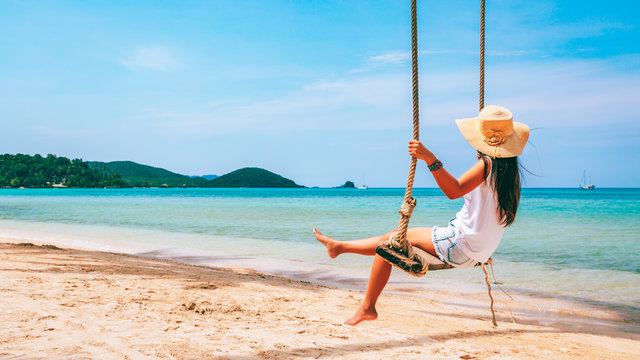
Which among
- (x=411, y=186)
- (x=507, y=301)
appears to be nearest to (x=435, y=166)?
(x=411, y=186)

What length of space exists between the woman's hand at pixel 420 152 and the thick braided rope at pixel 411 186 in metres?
0.12

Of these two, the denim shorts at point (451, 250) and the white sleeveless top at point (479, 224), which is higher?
the white sleeveless top at point (479, 224)

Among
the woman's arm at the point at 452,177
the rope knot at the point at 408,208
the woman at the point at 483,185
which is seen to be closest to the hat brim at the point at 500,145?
the woman at the point at 483,185

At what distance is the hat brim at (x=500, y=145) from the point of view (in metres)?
2.63

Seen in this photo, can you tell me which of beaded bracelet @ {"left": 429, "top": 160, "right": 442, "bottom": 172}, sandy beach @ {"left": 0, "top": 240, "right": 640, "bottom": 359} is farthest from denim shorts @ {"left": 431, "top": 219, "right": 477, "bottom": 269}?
sandy beach @ {"left": 0, "top": 240, "right": 640, "bottom": 359}

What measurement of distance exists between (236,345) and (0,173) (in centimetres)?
12488

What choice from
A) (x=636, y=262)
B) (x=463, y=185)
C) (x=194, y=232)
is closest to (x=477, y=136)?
(x=463, y=185)

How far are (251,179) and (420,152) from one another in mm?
145604

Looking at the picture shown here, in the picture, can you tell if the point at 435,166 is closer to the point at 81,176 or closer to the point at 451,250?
the point at 451,250

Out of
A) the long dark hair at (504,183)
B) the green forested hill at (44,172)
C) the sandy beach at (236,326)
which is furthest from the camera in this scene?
the green forested hill at (44,172)

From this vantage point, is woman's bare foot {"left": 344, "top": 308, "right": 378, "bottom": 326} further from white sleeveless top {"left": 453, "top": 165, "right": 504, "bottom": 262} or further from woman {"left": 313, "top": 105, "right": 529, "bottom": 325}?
white sleeveless top {"left": 453, "top": 165, "right": 504, "bottom": 262}

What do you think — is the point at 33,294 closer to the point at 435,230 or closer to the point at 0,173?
the point at 435,230

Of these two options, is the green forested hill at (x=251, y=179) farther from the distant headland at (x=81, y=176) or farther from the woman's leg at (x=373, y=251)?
the woman's leg at (x=373, y=251)

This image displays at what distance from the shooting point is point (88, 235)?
12.7 metres
